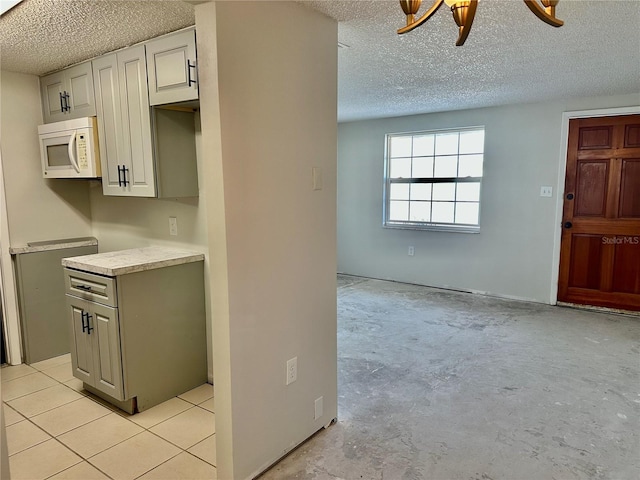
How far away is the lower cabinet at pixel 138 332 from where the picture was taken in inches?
94.0

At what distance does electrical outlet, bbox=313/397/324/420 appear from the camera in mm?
2193

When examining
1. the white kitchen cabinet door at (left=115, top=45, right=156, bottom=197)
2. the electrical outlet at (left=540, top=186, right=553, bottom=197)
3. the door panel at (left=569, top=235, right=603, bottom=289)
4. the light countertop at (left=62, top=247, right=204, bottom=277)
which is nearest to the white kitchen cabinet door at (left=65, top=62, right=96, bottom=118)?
the white kitchen cabinet door at (left=115, top=45, right=156, bottom=197)

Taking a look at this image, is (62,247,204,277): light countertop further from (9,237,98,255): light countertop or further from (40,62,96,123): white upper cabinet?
(40,62,96,123): white upper cabinet

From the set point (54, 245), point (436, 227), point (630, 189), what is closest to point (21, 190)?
point (54, 245)

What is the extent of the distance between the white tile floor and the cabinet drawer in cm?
67

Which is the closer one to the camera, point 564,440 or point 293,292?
point 293,292

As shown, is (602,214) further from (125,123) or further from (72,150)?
(72,150)

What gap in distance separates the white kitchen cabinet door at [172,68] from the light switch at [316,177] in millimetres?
743

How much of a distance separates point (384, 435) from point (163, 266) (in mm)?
1595

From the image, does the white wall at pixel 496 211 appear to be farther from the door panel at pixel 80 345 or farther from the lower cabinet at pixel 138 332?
the door panel at pixel 80 345

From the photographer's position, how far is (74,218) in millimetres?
3473

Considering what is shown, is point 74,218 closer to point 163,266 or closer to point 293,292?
point 163,266

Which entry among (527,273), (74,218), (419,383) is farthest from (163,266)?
(527,273)

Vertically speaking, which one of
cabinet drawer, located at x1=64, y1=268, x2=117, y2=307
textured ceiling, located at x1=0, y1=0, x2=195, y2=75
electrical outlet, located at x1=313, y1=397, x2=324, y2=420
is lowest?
electrical outlet, located at x1=313, y1=397, x2=324, y2=420
